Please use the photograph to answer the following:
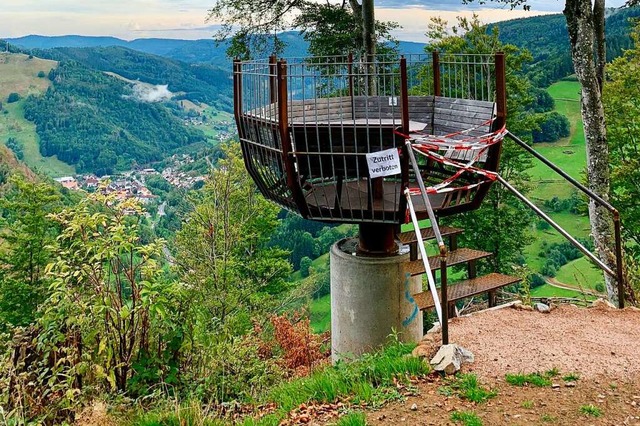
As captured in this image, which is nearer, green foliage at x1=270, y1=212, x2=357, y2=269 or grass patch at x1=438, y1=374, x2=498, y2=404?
grass patch at x1=438, y1=374, x2=498, y2=404

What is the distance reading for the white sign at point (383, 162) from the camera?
22.9 ft

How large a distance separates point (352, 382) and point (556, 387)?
175 cm

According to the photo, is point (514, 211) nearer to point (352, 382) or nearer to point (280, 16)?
point (280, 16)

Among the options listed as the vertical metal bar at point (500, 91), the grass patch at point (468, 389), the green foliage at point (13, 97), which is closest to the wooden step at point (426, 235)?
the vertical metal bar at point (500, 91)

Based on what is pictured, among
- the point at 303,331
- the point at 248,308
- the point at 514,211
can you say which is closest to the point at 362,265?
the point at 303,331

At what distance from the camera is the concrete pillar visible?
816 centimetres

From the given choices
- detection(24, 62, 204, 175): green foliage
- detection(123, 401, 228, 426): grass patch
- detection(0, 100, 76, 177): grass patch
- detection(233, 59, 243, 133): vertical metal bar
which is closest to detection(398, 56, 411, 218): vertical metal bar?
detection(233, 59, 243, 133): vertical metal bar

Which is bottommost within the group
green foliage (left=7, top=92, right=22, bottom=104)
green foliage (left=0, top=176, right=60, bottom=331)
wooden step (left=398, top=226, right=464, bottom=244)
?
green foliage (left=0, top=176, right=60, bottom=331)

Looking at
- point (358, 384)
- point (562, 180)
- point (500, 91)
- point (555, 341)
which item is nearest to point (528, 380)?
point (555, 341)

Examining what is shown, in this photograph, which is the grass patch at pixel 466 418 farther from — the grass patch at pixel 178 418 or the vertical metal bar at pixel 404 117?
the vertical metal bar at pixel 404 117

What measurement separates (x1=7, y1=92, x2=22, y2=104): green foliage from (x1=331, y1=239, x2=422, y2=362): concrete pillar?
16492 cm

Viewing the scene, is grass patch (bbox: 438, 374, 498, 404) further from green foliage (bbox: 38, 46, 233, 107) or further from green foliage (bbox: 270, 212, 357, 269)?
green foliage (bbox: 38, 46, 233, 107)

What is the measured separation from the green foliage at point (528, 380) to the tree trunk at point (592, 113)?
556 cm

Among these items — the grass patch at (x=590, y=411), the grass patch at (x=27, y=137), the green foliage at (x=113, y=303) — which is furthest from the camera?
the grass patch at (x=27, y=137)
